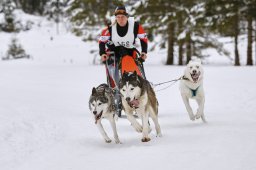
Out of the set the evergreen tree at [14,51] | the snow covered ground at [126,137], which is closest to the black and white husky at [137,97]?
the snow covered ground at [126,137]

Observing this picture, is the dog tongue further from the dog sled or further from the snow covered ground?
the dog sled

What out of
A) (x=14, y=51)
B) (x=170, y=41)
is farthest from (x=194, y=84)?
(x=14, y=51)

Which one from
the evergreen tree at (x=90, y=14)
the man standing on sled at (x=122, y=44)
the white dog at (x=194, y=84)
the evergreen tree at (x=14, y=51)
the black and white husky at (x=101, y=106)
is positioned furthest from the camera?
the evergreen tree at (x=14, y=51)

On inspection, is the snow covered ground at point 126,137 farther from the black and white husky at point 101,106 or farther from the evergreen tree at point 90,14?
the evergreen tree at point 90,14

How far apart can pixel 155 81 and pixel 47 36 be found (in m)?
30.2

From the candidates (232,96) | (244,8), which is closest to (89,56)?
(244,8)

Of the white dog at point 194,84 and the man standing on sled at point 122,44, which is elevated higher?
the man standing on sled at point 122,44

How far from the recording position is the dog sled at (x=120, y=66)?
267 inches

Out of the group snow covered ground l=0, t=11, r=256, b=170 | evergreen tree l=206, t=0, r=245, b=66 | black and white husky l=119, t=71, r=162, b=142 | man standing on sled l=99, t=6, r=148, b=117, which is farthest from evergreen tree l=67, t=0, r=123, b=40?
black and white husky l=119, t=71, r=162, b=142

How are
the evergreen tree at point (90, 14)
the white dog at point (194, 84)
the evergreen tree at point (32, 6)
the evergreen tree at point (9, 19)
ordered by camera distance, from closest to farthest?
the white dog at point (194, 84)
the evergreen tree at point (90, 14)
the evergreen tree at point (9, 19)
the evergreen tree at point (32, 6)

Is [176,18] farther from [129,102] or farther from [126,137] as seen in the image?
[129,102]

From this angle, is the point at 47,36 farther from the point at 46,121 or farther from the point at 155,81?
the point at 46,121

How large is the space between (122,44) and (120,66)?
0.40 meters

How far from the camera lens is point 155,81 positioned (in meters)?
14.9
